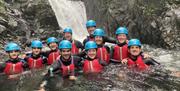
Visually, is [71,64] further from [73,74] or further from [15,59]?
[15,59]

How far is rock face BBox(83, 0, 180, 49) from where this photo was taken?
13266 millimetres

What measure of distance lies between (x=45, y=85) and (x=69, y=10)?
1466cm

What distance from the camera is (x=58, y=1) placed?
21938 millimetres

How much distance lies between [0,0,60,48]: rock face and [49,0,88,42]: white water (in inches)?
96.8

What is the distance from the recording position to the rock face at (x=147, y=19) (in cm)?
1327

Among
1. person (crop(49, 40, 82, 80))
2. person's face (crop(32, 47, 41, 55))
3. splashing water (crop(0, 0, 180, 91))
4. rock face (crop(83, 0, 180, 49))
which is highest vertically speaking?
rock face (crop(83, 0, 180, 49))

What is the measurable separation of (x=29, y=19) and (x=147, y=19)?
6.55m

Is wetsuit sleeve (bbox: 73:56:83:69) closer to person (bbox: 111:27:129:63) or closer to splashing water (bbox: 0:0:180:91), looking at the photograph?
splashing water (bbox: 0:0:180:91)

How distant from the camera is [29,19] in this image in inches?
705

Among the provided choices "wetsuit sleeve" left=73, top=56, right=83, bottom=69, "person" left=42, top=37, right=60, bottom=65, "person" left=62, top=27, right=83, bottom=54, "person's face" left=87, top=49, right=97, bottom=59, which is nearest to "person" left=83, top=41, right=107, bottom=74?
"person's face" left=87, top=49, right=97, bottom=59

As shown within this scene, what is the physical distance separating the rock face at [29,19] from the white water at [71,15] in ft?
8.07

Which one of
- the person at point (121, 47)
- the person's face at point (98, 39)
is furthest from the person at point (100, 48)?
the person at point (121, 47)

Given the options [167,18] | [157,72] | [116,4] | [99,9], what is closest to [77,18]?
[99,9]

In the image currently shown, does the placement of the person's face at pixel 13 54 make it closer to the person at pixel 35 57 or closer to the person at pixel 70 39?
A: the person at pixel 35 57
